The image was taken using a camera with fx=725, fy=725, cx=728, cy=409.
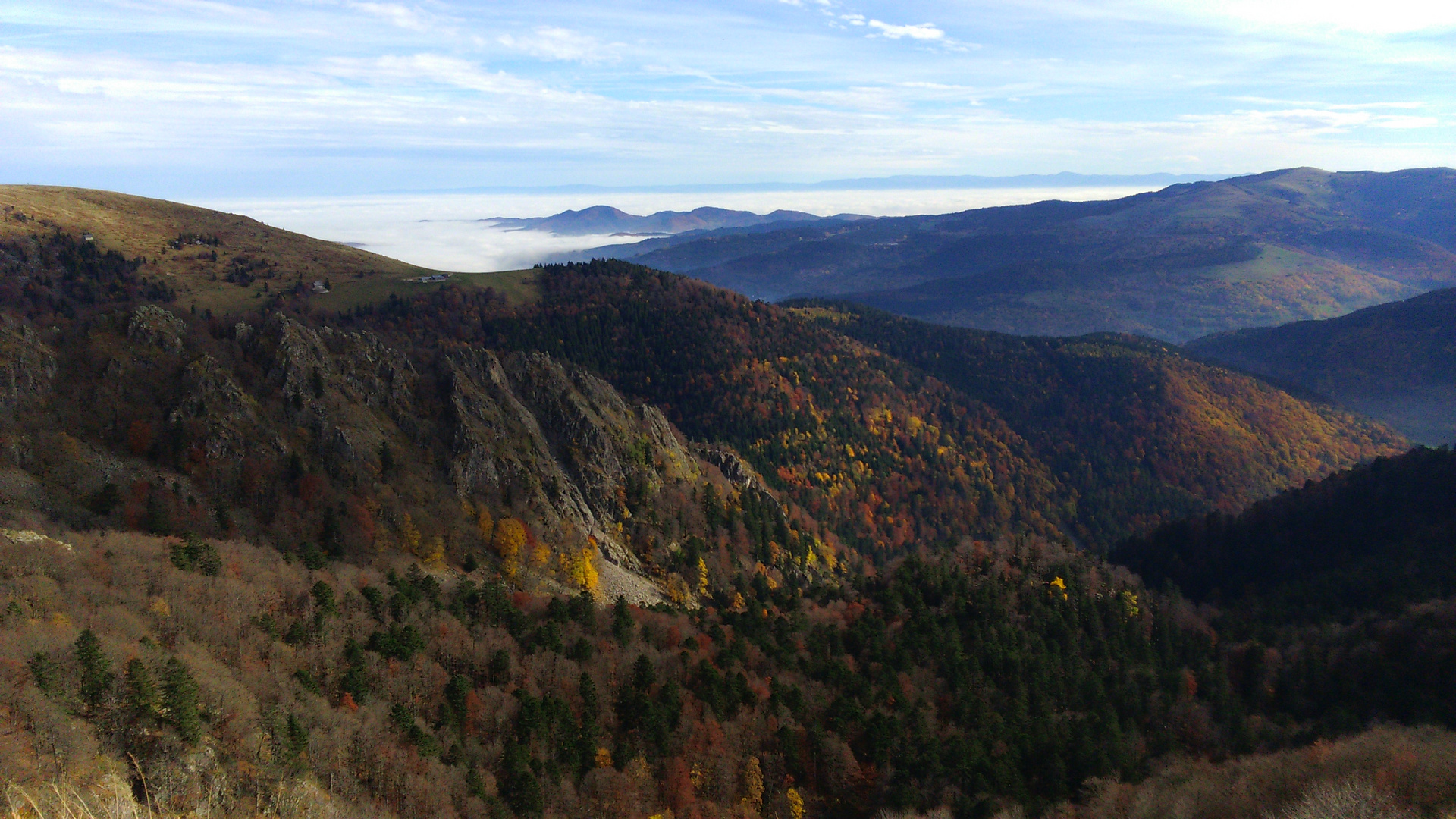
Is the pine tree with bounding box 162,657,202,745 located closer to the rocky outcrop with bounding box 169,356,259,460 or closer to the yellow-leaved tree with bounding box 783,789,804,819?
the rocky outcrop with bounding box 169,356,259,460

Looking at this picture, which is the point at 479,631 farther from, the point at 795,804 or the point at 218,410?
the point at 218,410

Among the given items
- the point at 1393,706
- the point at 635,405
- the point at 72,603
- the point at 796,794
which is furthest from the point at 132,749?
the point at 1393,706

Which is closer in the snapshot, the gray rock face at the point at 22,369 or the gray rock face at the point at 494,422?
the gray rock face at the point at 22,369

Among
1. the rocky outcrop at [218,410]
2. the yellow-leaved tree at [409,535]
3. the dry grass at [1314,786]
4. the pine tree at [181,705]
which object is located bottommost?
the dry grass at [1314,786]

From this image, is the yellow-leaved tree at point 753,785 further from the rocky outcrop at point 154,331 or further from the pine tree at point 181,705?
the rocky outcrop at point 154,331

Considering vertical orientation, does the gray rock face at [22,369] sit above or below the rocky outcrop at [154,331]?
below

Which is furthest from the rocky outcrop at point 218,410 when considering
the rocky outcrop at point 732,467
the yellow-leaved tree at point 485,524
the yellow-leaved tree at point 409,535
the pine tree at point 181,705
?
the rocky outcrop at point 732,467

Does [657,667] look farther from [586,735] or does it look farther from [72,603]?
[72,603]

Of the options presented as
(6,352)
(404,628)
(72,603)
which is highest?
(6,352)
